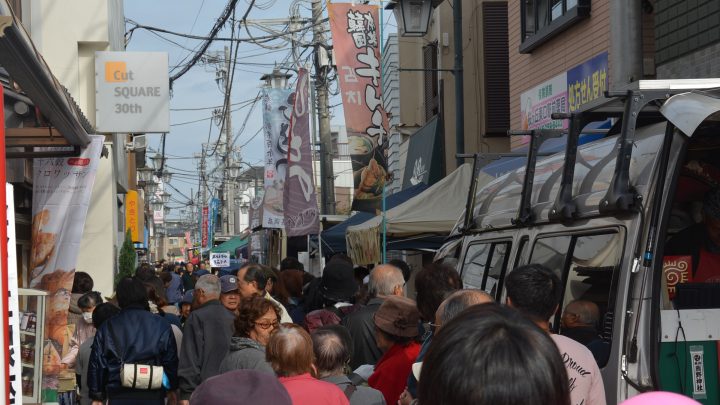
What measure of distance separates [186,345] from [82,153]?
2.39 meters

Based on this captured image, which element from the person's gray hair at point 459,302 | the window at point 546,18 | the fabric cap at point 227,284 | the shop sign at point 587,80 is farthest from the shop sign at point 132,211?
the person's gray hair at point 459,302

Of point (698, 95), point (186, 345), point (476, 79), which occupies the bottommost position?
point (186, 345)

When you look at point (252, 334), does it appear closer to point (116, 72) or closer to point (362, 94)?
point (362, 94)

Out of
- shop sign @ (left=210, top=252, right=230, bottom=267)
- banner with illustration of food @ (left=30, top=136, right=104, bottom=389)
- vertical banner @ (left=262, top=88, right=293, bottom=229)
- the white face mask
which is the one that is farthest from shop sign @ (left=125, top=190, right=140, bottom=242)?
banner with illustration of food @ (left=30, top=136, right=104, bottom=389)

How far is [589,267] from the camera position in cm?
528

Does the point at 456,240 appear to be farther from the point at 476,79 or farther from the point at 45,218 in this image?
the point at 476,79

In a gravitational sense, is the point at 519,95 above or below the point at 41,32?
below

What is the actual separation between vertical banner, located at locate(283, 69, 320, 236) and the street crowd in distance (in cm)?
393

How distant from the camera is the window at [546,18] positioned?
1372cm

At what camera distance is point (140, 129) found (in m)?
15.7

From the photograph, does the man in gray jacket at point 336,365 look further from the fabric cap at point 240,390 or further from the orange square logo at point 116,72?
the orange square logo at point 116,72

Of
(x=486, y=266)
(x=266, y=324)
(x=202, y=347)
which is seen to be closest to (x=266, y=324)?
(x=266, y=324)

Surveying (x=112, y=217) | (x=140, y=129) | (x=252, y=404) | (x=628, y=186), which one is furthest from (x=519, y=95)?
(x=252, y=404)

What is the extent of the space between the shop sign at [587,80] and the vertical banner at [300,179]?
4.59m
